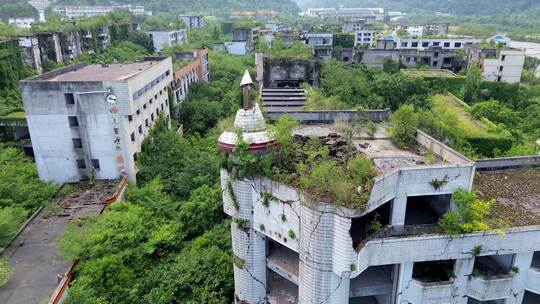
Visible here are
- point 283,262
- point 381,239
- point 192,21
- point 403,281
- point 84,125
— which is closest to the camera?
point 381,239

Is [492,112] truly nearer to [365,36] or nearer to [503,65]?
[503,65]

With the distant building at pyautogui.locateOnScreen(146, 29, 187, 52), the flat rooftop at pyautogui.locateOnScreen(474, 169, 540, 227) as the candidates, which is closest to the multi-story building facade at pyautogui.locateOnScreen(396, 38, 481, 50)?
the distant building at pyautogui.locateOnScreen(146, 29, 187, 52)

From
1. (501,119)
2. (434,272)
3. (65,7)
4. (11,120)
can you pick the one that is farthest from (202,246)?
(65,7)

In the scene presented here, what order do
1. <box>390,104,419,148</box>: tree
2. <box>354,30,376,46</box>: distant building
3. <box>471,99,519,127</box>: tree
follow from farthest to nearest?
<box>354,30,376,46</box>: distant building → <box>471,99,519,127</box>: tree → <box>390,104,419,148</box>: tree

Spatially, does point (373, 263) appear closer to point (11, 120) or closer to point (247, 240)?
point (247, 240)

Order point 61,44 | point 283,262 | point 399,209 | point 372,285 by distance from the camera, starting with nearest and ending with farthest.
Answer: point 399,209 → point 372,285 → point 283,262 → point 61,44

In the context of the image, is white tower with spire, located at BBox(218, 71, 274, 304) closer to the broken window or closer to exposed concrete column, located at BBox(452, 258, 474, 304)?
the broken window

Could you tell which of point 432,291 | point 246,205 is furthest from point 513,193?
point 246,205
